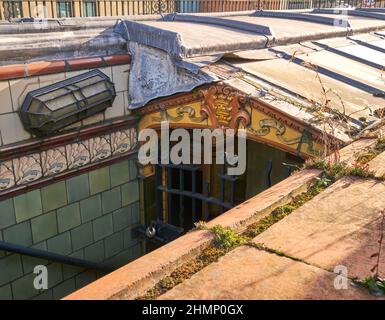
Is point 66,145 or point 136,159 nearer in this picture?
point 66,145

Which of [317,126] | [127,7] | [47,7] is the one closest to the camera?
[317,126]

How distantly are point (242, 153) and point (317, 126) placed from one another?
1235 millimetres

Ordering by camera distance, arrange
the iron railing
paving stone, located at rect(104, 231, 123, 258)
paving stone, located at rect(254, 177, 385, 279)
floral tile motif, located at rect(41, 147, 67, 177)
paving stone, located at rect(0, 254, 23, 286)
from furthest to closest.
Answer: the iron railing → paving stone, located at rect(104, 231, 123, 258) → floral tile motif, located at rect(41, 147, 67, 177) → paving stone, located at rect(0, 254, 23, 286) → paving stone, located at rect(254, 177, 385, 279)

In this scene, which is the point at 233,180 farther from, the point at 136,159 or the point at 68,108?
the point at 68,108

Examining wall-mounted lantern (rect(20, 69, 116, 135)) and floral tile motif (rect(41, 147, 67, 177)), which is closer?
wall-mounted lantern (rect(20, 69, 116, 135))

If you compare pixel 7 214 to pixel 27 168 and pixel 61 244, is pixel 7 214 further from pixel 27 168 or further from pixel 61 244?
pixel 61 244

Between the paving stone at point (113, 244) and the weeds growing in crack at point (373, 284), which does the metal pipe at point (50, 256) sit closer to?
the paving stone at point (113, 244)

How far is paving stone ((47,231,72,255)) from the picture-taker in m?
5.02

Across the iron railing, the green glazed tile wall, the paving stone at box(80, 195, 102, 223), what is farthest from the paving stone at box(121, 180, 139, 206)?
the iron railing

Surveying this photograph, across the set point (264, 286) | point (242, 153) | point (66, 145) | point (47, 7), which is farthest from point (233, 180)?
point (47, 7)

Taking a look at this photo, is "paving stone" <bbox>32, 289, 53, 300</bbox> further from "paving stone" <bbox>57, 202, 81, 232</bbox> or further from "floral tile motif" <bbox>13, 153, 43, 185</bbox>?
"floral tile motif" <bbox>13, 153, 43, 185</bbox>

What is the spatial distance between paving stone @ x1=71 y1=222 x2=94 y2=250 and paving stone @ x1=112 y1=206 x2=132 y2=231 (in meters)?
0.40

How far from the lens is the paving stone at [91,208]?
5.27 meters

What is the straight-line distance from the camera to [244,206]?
2.71 m
